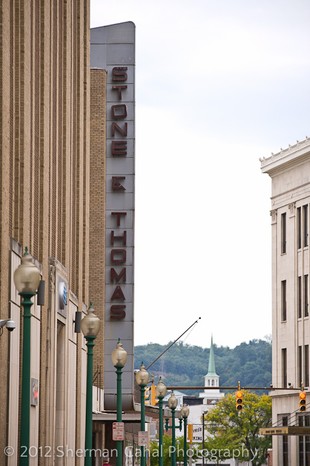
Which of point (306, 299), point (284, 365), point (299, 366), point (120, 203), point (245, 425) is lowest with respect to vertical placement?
point (245, 425)

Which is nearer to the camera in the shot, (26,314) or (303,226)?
(26,314)

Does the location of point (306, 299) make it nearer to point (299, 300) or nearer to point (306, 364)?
point (299, 300)

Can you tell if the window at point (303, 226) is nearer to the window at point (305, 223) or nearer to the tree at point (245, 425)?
the window at point (305, 223)

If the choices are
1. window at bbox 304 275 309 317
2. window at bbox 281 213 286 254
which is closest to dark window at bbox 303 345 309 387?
window at bbox 304 275 309 317

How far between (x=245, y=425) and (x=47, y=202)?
109 meters

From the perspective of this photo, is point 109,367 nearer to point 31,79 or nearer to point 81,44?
point 81,44

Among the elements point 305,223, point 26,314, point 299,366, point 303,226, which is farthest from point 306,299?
point 26,314

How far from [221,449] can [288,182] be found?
5995 centimetres

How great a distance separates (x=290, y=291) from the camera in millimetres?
99625

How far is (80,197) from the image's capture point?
181 ft

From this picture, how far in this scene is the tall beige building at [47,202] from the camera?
36031mm

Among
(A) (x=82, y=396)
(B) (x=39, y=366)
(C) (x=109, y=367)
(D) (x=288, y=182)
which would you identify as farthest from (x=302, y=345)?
(B) (x=39, y=366)

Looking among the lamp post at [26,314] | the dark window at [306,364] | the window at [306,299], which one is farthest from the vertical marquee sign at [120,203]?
the lamp post at [26,314]

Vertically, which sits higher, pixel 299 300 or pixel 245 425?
pixel 299 300
